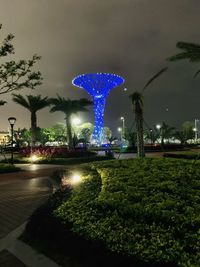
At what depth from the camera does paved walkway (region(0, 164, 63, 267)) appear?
5.82 meters

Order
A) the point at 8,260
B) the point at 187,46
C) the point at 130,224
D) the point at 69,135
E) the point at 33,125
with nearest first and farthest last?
the point at 130,224 → the point at 8,260 → the point at 187,46 → the point at 69,135 → the point at 33,125

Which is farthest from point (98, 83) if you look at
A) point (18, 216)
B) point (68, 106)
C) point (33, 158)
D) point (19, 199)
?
point (18, 216)

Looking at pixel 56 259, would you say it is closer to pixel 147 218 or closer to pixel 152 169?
pixel 147 218

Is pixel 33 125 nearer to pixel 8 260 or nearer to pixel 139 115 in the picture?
pixel 139 115

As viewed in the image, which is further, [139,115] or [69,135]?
[69,135]

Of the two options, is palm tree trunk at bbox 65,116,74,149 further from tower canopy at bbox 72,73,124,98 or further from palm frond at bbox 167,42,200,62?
tower canopy at bbox 72,73,124,98

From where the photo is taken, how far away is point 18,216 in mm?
9094

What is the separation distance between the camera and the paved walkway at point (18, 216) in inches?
229

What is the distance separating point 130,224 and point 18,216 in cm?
428

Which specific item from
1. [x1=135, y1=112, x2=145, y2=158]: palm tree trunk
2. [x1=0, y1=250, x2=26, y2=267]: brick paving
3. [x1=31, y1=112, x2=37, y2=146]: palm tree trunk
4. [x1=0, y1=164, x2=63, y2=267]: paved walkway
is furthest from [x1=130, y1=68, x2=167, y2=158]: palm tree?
[x1=31, y1=112, x2=37, y2=146]: palm tree trunk

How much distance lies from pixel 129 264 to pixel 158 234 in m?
0.76

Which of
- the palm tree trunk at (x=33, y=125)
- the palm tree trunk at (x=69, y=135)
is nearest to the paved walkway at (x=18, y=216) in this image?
the palm tree trunk at (x=69, y=135)

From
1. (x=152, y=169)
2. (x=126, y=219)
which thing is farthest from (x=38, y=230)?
(x=152, y=169)

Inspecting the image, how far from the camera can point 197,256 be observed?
173 inches
